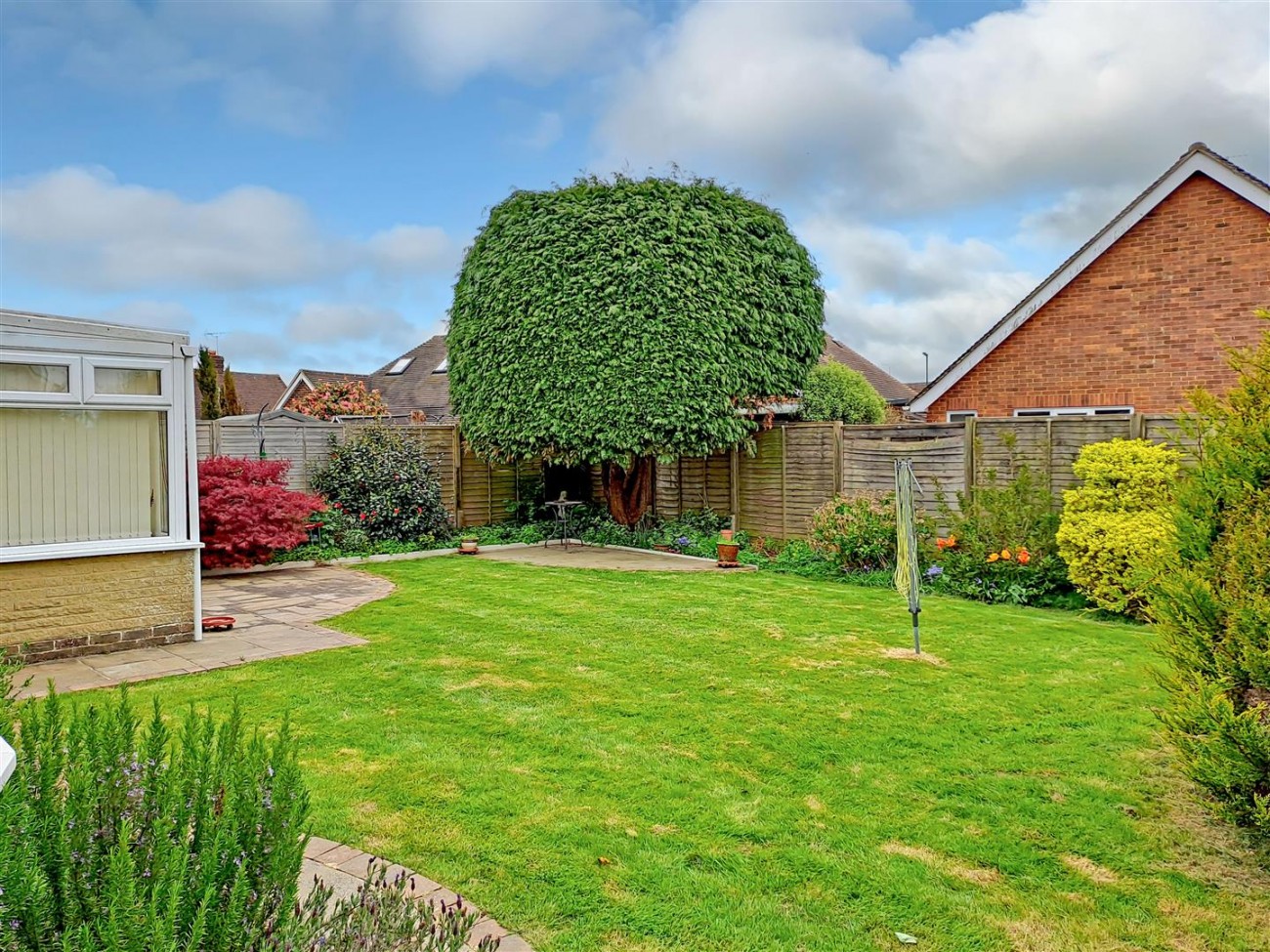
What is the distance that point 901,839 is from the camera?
3594 millimetres

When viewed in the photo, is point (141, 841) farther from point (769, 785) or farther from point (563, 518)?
point (563, 518)

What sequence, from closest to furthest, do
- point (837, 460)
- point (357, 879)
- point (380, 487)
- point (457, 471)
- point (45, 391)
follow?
1. point (357, 879)
2. point (45, 391)
3. point (837, 460)
4. point (380, 487)
5. point (457, 471)

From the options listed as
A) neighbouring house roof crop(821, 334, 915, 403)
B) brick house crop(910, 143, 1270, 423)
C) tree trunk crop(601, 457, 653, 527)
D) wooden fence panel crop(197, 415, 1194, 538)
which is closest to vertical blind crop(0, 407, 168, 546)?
wooden fence panel crop(197, 415, 1194, 538)

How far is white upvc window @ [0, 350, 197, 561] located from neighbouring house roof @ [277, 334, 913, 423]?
65.0ft

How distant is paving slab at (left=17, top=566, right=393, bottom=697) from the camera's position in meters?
6.41

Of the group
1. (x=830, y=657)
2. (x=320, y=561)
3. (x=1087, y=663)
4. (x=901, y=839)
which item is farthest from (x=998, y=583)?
(x=320, y=561)

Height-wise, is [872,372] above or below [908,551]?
above

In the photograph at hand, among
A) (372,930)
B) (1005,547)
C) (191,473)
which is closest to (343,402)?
(191,473)

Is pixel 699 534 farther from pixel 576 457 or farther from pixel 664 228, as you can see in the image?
pixel 664 228

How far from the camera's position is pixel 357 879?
124 inches

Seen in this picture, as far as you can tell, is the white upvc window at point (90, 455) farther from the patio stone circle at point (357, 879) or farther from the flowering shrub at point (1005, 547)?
the flowering shrub at point (1005, 547)

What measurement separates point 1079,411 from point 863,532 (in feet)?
16.1

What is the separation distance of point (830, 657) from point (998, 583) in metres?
3.90

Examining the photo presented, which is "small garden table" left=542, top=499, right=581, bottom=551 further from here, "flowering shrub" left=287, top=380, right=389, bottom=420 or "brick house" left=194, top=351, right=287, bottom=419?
"brick house" left=194, top=351, right=287, bottom=419
